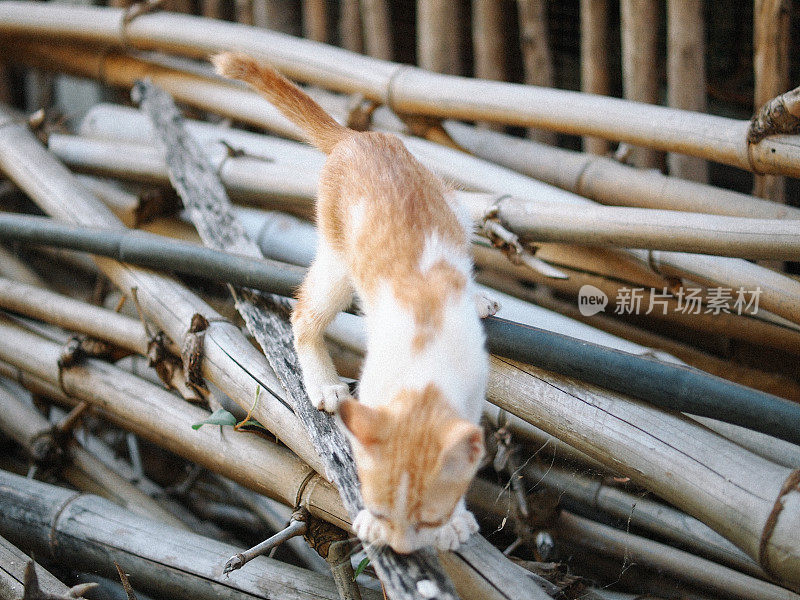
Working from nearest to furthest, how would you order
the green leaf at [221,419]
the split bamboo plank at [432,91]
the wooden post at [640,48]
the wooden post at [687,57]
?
the green leaf at [221,419], the split bamboo plank at [432,91], the wooden post at [687,57], the wooden post at [640,48]

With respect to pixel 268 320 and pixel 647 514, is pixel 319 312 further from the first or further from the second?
pixel 647 514

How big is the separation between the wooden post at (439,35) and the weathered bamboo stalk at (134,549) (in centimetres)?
277

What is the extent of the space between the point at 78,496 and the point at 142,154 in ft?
5.88

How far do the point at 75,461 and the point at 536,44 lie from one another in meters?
2.97

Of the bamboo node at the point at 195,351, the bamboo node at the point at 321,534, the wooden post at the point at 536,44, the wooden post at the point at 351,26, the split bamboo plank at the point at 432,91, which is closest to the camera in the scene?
the bamboo node at the point at 321,534

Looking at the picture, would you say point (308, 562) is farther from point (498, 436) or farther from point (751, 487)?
point (751, 487)

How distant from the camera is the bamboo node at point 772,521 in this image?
1.48m

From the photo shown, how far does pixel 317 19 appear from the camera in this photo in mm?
4137

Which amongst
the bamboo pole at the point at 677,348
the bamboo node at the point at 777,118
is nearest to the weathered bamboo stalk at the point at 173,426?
the bamboo pole at the point at 677,348

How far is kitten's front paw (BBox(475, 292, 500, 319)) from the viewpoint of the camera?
1987 millimetres

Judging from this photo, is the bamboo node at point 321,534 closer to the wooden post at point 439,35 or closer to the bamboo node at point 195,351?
the bamboo node at point 195,351

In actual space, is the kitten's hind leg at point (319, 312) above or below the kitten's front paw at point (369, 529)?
above

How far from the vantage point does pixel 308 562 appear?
241 centimetres

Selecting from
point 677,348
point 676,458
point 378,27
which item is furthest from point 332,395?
point 378,27
